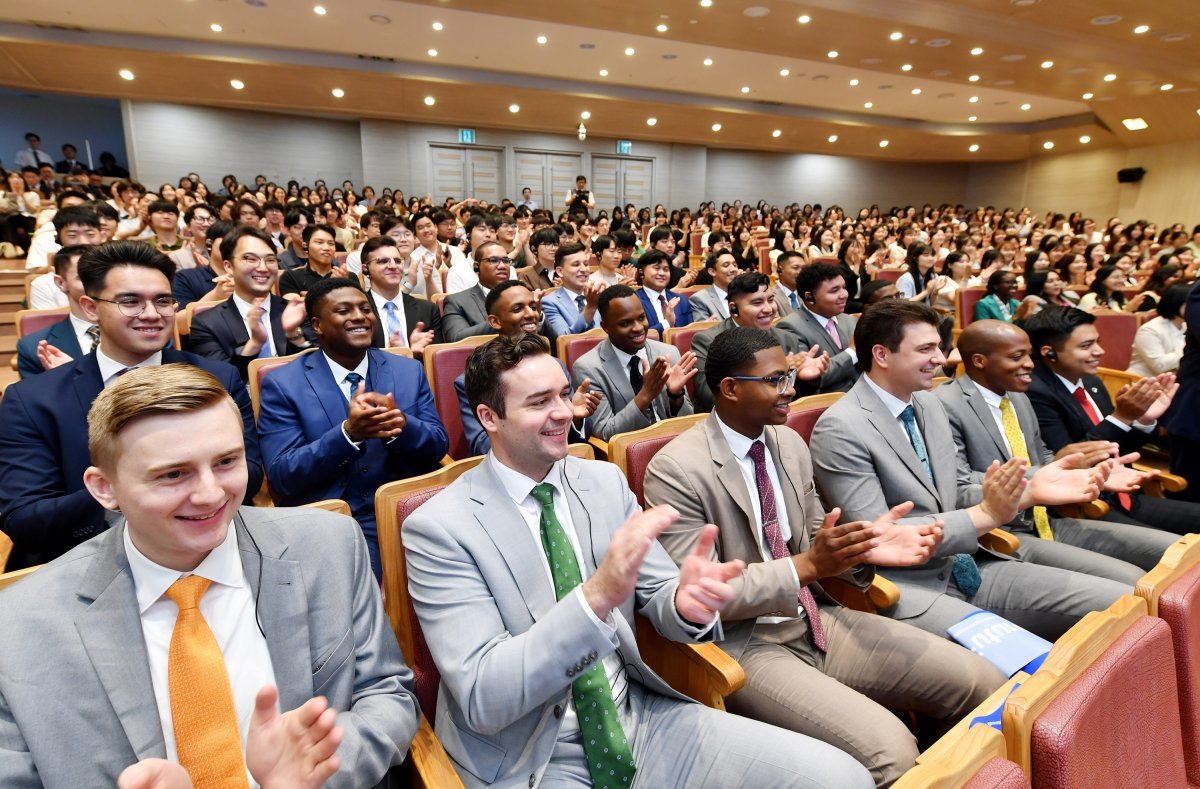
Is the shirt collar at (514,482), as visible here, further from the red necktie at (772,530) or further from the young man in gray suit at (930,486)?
the young man in gray suit at (930,486)

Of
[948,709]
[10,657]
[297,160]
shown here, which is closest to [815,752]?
[948,709]

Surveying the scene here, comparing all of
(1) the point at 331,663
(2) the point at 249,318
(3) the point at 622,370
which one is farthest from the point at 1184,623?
(2) the point at 249,318

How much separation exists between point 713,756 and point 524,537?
0.58 meters

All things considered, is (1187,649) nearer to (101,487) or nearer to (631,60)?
(101,487)

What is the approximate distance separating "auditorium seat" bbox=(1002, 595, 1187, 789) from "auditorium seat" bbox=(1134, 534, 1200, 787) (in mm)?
43

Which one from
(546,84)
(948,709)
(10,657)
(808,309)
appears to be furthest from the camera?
(546,84)

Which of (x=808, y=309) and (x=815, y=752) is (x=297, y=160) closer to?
(x=808, y=309)

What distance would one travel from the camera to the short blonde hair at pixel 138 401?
94 centimetres

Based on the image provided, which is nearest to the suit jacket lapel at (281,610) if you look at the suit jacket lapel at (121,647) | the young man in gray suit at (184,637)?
the young man in gray suit at (184,637)

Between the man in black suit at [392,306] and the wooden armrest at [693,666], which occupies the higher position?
the man in black suit at [392,306]

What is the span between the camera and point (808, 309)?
12.2ft

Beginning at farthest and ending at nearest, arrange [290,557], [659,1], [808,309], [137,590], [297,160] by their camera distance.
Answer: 1. [297,160]
2. [659,1]
3. [808,309]
4. [290,557]
5. [137,590]

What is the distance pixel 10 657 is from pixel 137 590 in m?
0.16

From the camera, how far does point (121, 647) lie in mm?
931
